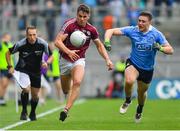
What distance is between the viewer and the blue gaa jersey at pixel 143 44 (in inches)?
612

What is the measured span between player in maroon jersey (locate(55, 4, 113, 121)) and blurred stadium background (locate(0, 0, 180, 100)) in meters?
17.4

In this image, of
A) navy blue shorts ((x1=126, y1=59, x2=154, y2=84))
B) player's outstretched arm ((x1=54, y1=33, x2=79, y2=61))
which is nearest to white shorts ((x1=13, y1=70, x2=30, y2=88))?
player's outstretched arm ((x1=54, y1=33, x2=79, y2=61))

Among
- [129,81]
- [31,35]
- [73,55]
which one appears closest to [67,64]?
[73,55]

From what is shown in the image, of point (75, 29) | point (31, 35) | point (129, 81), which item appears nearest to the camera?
point (129, 81)

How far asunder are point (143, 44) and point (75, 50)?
1424 millimetres

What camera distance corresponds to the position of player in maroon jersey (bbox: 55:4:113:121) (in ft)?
49.9

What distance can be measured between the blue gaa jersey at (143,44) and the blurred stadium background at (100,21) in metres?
17.4

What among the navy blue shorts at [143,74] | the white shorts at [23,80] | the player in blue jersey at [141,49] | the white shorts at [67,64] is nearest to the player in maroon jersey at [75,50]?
the white shorts at [67,64]

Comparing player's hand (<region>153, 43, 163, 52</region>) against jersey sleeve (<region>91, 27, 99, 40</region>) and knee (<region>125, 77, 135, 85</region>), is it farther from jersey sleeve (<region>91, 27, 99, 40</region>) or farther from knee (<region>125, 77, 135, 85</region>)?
jersey sleeve (<region>91, 27, 99, 40</region>)

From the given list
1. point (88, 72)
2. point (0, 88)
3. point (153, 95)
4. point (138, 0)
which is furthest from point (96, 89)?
point (0, 88)

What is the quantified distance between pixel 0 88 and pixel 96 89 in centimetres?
788

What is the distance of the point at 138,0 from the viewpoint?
3616 centimetres

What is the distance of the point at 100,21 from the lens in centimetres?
3422

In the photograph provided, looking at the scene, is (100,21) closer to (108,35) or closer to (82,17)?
(108,35)
